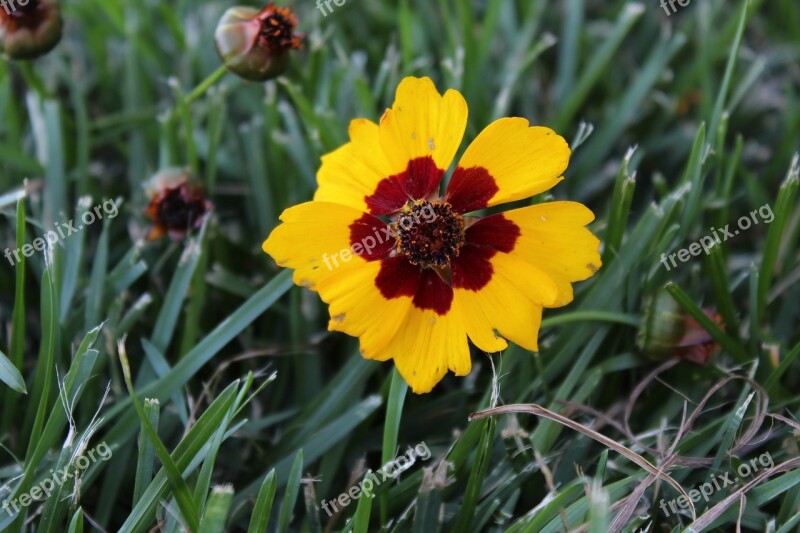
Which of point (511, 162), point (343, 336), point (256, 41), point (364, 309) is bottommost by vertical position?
point (343, 336)

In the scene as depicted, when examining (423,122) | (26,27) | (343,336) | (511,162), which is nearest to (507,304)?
(511,162)

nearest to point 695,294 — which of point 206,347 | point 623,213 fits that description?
point 623,213

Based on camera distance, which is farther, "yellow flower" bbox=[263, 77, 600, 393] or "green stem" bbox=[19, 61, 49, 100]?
"green stem" bbox=[19, 61, 49, 100]

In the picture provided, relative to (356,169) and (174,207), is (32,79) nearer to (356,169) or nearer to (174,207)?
(174,207)

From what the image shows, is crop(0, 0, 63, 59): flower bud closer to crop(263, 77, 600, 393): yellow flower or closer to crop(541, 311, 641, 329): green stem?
crop(263, 77, 600, 393): yellow flower

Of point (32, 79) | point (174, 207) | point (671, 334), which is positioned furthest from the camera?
point (32, 79)

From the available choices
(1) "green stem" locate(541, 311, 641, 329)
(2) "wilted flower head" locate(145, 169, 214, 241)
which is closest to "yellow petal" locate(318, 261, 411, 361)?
(1) "green stem" locate(541, 311, 641, 329)

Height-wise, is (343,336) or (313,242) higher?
(313,242)
